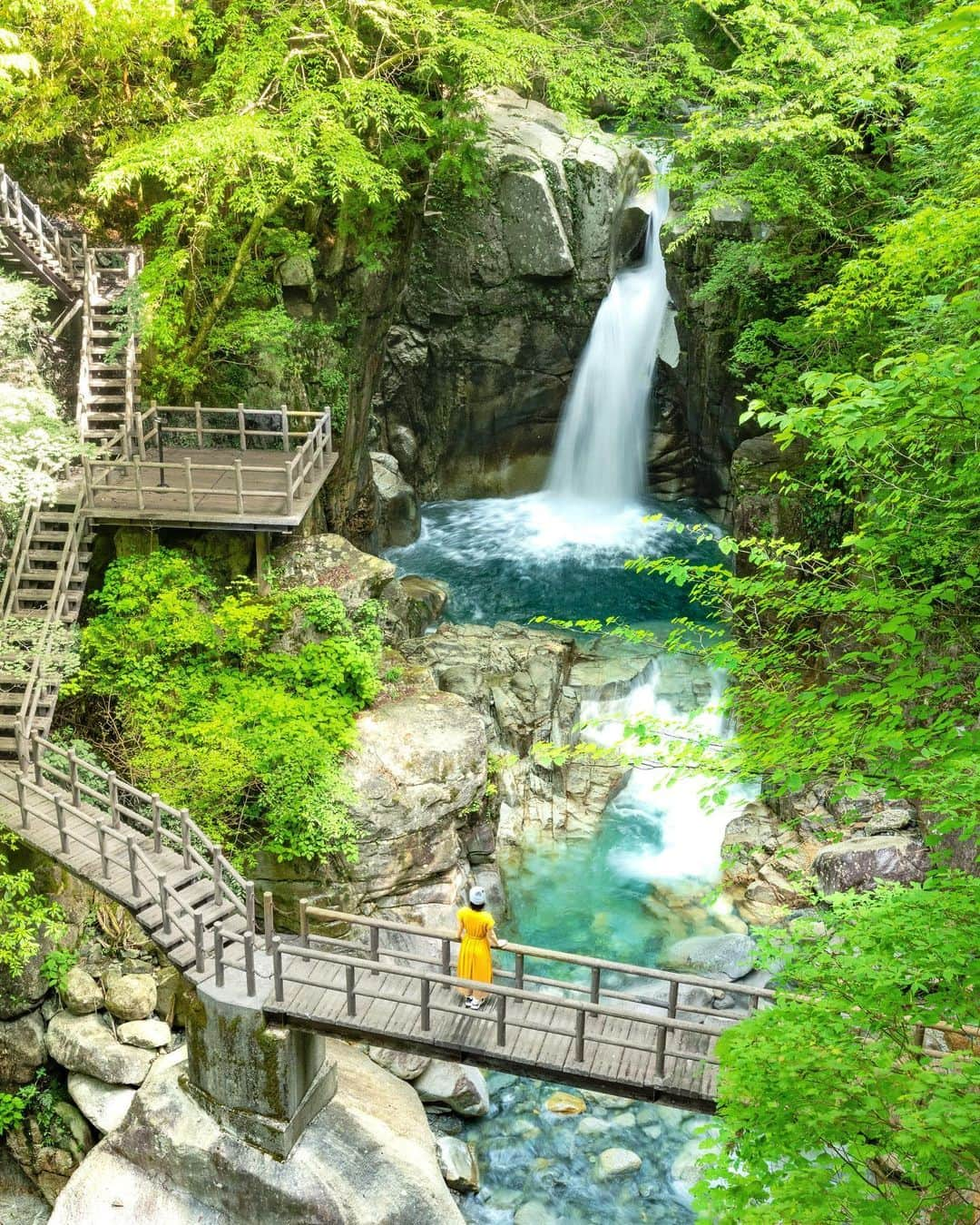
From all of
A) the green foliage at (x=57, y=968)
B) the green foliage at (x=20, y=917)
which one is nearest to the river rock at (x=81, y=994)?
the green foliage at (x=57, y=968)

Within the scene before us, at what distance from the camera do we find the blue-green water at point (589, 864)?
1153 cm

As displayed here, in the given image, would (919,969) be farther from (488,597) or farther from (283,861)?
(488,597)

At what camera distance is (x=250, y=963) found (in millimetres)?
10258

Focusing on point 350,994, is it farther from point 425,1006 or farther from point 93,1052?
point 93,1052

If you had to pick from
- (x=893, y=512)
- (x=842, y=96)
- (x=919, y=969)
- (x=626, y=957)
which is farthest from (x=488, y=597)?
(x=919, y=969)

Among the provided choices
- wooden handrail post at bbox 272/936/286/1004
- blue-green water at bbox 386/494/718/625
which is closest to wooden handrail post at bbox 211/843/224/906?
wooden handrail post at bbox 272/936/286/1004

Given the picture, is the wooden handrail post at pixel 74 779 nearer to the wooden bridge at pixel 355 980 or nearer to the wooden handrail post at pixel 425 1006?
the wooden bridge at pixel 355 980

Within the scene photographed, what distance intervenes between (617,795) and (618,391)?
13.5 meters

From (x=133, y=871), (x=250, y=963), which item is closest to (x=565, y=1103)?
(x=250, y=963)

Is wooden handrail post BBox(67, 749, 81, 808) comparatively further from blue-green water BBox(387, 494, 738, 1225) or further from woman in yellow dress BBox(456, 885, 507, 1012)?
blue-green water BBox(387, 494, 738, 1225)

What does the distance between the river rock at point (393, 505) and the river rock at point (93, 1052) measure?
1423 cm

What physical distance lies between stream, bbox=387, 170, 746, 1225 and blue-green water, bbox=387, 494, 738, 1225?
0.08ft

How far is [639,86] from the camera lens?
59.7ft

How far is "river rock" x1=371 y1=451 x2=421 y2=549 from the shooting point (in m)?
24.9
